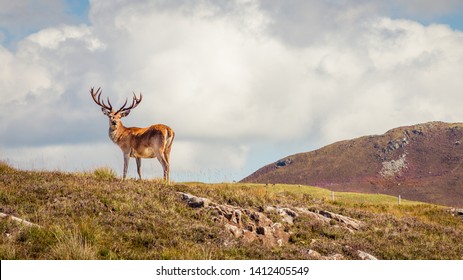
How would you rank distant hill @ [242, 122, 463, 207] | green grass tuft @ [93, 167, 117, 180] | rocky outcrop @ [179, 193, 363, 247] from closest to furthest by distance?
1. rocky outcrop @ [179, 193, 363, 247]
2. green grass tuft @ [93, 167, 117, 180]
3. distant hill @ [242, 122, 463, 207]

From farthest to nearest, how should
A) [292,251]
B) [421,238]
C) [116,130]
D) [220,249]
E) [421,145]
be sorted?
1. [421,145]
2. [116,130]
3. [421,238]
4. [292,251]
5. [220,249]

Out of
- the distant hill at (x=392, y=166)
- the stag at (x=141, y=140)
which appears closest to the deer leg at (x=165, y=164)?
the stag at (x=141, y=140)

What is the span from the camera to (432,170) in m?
164

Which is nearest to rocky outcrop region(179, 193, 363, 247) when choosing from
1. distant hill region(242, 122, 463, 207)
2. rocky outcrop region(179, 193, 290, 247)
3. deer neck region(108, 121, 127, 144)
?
rocky outcrop region(179, 193, 290, 247)

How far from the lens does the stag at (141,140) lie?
82.1 ft

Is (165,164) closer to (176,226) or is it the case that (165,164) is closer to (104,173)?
(104,173)

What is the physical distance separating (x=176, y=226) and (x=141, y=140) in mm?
9175

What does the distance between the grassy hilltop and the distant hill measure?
116984mm

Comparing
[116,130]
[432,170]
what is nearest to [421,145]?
[432,170]

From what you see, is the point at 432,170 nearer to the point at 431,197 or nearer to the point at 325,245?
the point at 431,197

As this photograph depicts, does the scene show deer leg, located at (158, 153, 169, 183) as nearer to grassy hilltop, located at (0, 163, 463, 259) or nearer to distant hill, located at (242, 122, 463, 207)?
grassy hilltop, located at (0, 163, 463, 259)

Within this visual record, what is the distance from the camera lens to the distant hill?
14850 cm

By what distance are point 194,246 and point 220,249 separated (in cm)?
67

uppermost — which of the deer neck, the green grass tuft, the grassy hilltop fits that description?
the deer neck
